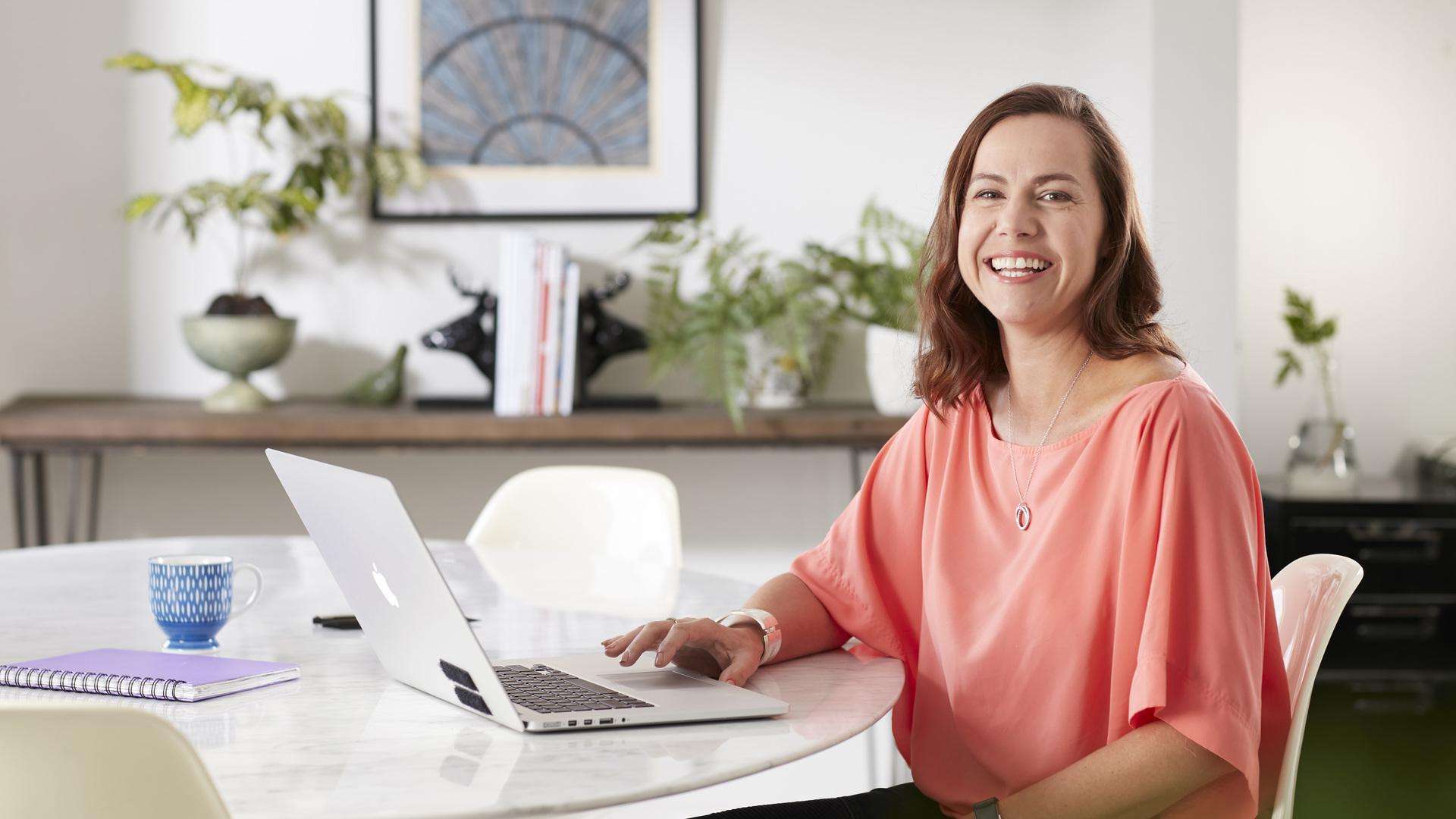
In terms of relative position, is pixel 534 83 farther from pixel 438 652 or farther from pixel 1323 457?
pixel 438 652

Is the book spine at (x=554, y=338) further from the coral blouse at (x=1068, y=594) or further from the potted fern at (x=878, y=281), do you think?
the coral blouse at (x=1068, y=594)

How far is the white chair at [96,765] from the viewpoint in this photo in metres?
0.76

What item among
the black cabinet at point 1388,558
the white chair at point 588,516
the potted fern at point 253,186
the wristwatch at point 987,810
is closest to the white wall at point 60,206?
the potted fern at point 253,186

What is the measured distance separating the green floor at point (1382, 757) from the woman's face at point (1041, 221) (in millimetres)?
2023

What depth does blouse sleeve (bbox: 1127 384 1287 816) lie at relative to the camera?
1.15 metres

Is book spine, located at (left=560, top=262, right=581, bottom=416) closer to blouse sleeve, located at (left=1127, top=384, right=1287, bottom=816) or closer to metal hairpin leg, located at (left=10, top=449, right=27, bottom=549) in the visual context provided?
metal hairpin leg, located at (left=10, top=449, right=27, bottom=549)

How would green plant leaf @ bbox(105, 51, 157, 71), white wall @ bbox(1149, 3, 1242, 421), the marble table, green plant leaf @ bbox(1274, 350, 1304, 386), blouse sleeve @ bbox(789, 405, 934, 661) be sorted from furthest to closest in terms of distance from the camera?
green plant leaf @ bbox(1274, 350, 1304, 386), green plant leaf @ bbox(105, 51, 157, 71), white wall @ bbox(1149, 3, 1242, 421), blouse sleeve @ bbox(789, 405, 934, 661), the marble table

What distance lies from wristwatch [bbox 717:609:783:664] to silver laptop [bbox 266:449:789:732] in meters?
0.10

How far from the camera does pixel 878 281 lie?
3.07m

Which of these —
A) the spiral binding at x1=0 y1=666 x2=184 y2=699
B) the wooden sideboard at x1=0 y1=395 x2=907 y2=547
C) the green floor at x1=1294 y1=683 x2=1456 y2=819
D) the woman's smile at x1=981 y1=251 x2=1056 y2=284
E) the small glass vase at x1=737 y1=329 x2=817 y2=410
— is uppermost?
the woman's smile at x1=981 y1=251 x2=1056 y2=284

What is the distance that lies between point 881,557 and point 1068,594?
27 centimetres

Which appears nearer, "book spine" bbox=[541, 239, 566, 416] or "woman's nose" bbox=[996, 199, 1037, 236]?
"woman's nose" bbox=[996, 199, 1037, 236]

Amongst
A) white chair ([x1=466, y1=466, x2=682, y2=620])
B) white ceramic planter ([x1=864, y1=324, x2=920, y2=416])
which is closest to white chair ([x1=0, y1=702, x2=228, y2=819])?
white chair ([x1=466, y1=466, x2=682, y2=620])

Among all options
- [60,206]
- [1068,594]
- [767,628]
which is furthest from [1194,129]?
[60,206]
